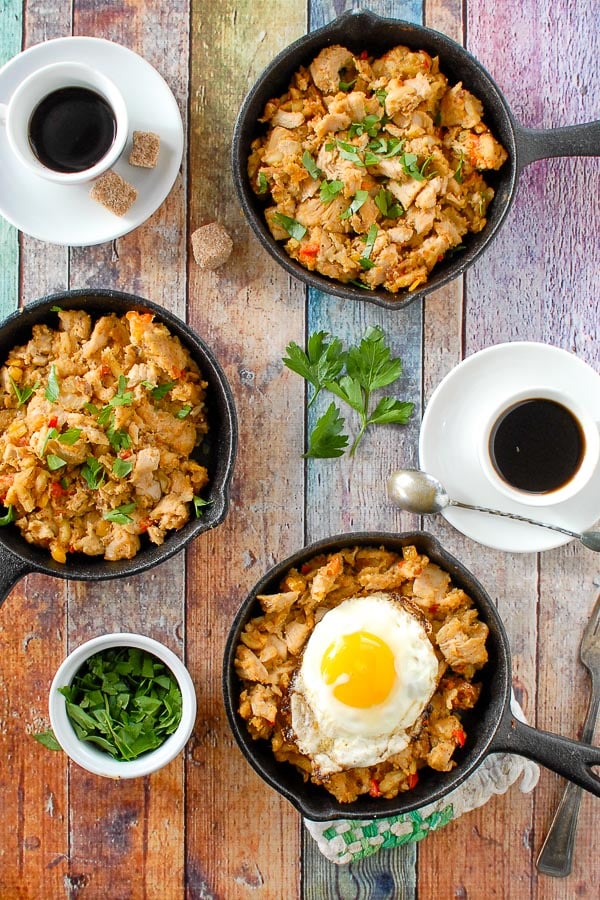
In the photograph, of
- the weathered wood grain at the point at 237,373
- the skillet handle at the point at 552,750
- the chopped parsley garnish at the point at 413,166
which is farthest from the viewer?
the weathered wood grain at the point at 237,373

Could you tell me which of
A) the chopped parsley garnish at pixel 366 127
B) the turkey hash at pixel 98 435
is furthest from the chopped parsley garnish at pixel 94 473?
the chopped parsley garnish at pixel 366 127

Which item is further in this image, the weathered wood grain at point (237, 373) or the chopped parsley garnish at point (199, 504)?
the weathered wood grain at point (237, 373)

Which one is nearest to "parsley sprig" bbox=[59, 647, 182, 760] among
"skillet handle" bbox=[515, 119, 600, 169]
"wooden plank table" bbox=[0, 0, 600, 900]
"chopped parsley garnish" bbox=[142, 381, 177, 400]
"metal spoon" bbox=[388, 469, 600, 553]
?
"wooden plank table" bbox=[0, 0, 600, 900]

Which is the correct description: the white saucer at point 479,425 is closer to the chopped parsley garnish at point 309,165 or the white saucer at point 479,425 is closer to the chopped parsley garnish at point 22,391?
the chopped parsley garnish at point 309,165

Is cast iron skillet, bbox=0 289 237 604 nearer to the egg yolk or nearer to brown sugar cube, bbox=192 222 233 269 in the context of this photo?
brown sugar cube, bbox=192 222 233 269

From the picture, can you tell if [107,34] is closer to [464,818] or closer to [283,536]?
[283,536]

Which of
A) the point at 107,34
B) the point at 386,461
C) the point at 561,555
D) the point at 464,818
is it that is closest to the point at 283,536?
the point at 386,461
